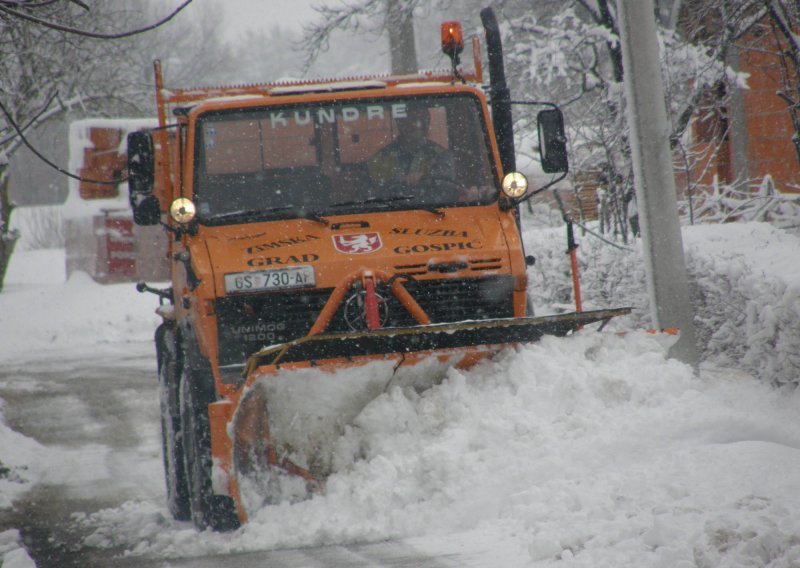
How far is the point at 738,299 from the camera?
7.86 meters

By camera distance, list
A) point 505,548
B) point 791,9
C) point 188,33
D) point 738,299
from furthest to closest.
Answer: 1. point 188,33
2. point 791,9
3. point 738,299
4. point 505,548

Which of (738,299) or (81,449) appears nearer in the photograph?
(738,299)

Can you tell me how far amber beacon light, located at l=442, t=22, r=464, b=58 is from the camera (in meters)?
7.08

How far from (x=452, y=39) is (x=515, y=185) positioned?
1387 mm

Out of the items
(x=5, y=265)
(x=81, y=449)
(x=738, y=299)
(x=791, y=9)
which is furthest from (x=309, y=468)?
(x=5, y=265)

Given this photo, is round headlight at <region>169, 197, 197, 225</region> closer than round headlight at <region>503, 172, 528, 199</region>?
Yes

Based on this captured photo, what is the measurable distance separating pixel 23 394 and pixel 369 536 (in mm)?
8613

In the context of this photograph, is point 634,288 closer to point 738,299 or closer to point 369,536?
point 738,299

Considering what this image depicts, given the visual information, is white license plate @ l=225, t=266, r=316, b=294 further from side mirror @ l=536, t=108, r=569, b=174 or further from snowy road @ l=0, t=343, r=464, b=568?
side mirror @ l=536, t=108, r=569, b=174

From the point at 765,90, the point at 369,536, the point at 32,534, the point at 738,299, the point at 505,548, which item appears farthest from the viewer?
the point at 765,90

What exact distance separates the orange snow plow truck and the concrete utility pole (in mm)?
1384

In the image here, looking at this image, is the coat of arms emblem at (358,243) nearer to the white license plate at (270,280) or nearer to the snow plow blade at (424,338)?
the white license plate at (270,280)

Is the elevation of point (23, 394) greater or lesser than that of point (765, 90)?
lesser

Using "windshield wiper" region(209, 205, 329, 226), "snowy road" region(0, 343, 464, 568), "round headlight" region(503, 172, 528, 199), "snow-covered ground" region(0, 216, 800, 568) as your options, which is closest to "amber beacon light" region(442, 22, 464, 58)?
"round headlight" region(503, 172, 528, 199)
